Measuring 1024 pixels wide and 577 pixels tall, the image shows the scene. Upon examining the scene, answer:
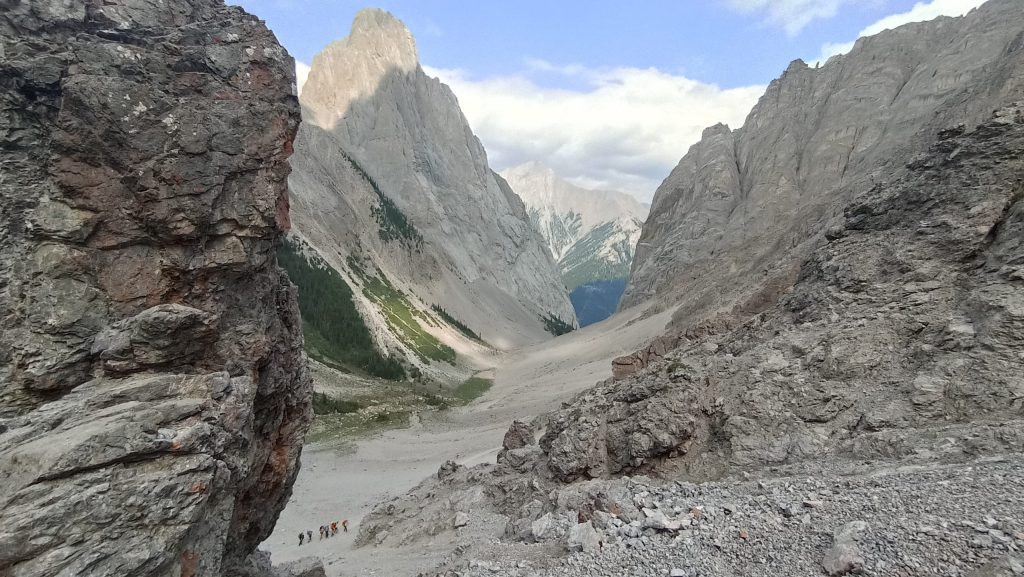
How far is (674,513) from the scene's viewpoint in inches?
420

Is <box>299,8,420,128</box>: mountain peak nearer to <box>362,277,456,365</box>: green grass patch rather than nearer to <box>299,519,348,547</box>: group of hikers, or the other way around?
<box>362,277,456,365</box>: green grass patch

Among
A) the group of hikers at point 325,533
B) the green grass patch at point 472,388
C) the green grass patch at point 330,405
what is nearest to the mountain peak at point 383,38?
the green grass patch at point 472,388

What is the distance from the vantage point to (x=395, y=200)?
544ft

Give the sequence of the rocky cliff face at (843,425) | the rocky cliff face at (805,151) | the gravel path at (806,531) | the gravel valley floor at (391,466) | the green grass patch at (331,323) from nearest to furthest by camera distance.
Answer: the gravel path at (806,531) → the rocky cliff face at (843,425) → the gravel valley floor at (391,466) → the rocky cliff face at (805,151) → the green grass patch at (331,323)

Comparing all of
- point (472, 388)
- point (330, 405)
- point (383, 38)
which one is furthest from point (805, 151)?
point (383, 38)

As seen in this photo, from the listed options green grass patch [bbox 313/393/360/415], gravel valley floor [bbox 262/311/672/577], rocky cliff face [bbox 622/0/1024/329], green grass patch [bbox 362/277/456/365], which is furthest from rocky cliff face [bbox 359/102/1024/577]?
green grass patch [bbox 362/277/456/365]

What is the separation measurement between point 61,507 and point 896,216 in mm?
21818

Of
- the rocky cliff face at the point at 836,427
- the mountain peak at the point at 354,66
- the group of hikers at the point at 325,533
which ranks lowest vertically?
the group of hikers at the point at 325,533

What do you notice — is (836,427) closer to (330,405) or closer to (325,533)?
(325,533)

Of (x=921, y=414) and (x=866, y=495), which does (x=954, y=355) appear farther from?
(x=866, y=495)

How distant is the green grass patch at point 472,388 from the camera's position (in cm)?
6819

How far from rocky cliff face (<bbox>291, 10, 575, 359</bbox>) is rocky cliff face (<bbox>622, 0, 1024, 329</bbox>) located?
5110cm

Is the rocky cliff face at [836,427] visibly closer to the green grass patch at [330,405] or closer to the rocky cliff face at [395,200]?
the green grass patch at [330,405]

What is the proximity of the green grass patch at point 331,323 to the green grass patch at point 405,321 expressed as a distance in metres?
11.6
